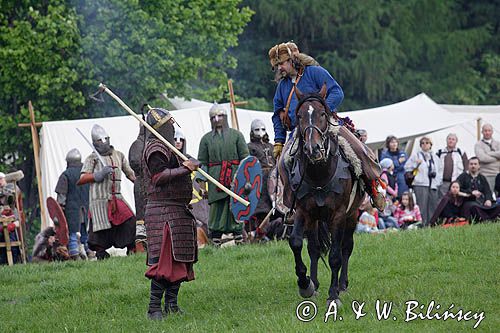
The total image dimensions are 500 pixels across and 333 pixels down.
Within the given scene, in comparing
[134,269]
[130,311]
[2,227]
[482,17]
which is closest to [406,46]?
[482,17]

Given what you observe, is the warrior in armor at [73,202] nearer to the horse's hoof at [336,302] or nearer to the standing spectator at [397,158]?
the standing spectator at [397,158]

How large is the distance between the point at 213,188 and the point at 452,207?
386cm

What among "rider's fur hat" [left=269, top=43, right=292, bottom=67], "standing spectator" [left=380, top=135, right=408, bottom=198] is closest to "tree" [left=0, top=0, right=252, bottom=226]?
"standing spectator" [left=380, top=135, right=408, bottom=198]

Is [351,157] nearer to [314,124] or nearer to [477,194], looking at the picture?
[314,124]

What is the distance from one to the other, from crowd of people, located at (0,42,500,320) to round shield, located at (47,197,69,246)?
55mm

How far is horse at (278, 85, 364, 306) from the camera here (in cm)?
925

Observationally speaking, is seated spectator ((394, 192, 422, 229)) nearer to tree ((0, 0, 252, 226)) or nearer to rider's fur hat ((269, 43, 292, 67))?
rider's fur hat ((269, 43, 292, 67))

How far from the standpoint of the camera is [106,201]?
14.6 meters

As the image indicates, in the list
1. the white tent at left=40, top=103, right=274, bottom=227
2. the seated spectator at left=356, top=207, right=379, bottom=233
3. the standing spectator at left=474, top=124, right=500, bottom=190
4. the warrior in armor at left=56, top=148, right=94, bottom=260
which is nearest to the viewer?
the warrior in armor at left=56, top=148, right=94, bottom=260

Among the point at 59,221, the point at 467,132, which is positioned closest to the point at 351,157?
the point at 59,221

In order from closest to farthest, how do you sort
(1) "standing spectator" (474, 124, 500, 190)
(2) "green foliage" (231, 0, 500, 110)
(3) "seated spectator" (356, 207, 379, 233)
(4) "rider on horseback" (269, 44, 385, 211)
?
(4) "rider on horseback" (269, 44, 385, 211), (3) "seated spectator" (356, 207, 379, 233), (1) "standing spectator" (474, 124, 500, 190), (2) "green foliage" (231, 0, 500, 110)

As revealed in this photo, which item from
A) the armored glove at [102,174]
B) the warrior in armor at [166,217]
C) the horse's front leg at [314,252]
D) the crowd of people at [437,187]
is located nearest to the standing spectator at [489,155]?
the crowd of people at [437,187]

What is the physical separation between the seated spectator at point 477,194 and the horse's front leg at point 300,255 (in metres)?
6.89

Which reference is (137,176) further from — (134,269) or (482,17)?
(482,17)
